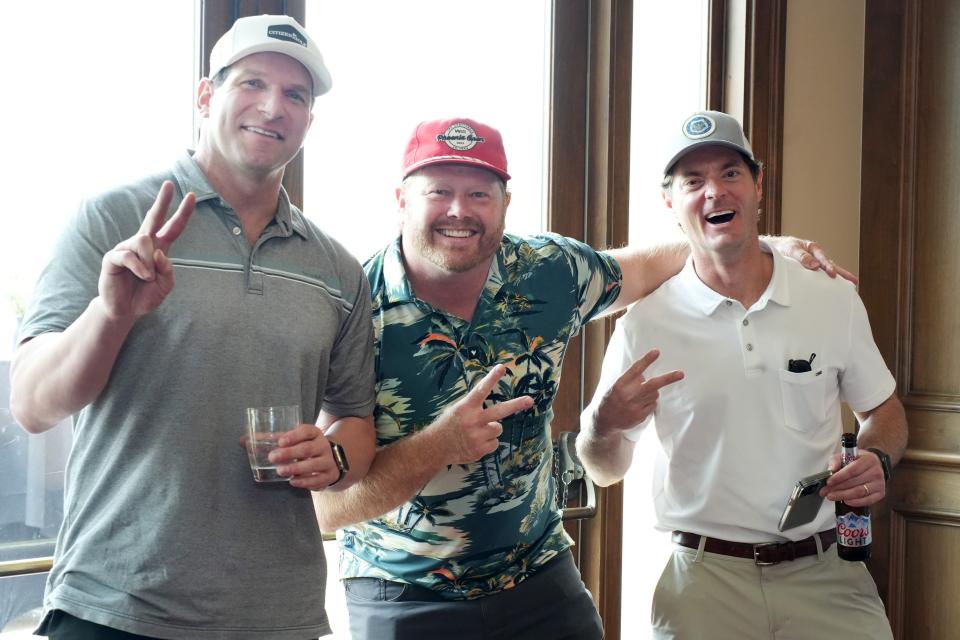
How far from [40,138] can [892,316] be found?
265cm

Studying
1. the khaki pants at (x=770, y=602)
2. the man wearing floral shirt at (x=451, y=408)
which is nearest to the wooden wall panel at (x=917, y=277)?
the khaki pants at (x=770, y=602)

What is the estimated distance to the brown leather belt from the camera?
2.00m

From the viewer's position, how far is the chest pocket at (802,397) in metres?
2.04

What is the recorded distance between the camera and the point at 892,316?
3219 millimetres

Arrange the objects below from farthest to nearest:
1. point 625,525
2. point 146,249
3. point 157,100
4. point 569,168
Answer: point 625,525 < point 569,168 < point 157,100 < point 146,249

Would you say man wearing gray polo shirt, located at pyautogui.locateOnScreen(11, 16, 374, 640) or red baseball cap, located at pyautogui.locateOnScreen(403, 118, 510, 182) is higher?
red baseball cap, located at pyautogui.locateOnScreen(403, 118, 510, 182)

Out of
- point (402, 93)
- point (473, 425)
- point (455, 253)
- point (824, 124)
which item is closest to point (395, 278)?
point (455, 253)

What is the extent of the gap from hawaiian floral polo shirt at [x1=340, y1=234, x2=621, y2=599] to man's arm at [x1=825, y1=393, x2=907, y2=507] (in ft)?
1.95

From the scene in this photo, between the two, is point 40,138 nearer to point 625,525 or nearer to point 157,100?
point 157,100

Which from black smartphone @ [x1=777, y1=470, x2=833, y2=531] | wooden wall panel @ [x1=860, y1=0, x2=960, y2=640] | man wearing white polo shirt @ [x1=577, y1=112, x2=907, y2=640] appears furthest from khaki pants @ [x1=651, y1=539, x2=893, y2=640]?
wooden wall panel @ [x1=860, y1=0, x2=960, y2=640]

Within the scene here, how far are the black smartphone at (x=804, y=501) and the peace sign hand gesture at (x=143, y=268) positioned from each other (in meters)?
1.31

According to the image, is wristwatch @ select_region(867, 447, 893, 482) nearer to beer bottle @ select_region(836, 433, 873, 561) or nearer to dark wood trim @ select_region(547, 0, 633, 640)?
beer bottle @ select_region(836, 433, 873, 561)

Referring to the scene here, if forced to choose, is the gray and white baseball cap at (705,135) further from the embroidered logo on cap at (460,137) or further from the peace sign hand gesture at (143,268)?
the peace sign hand gesture at (143,268)

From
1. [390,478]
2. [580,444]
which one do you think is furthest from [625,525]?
[390,478]
